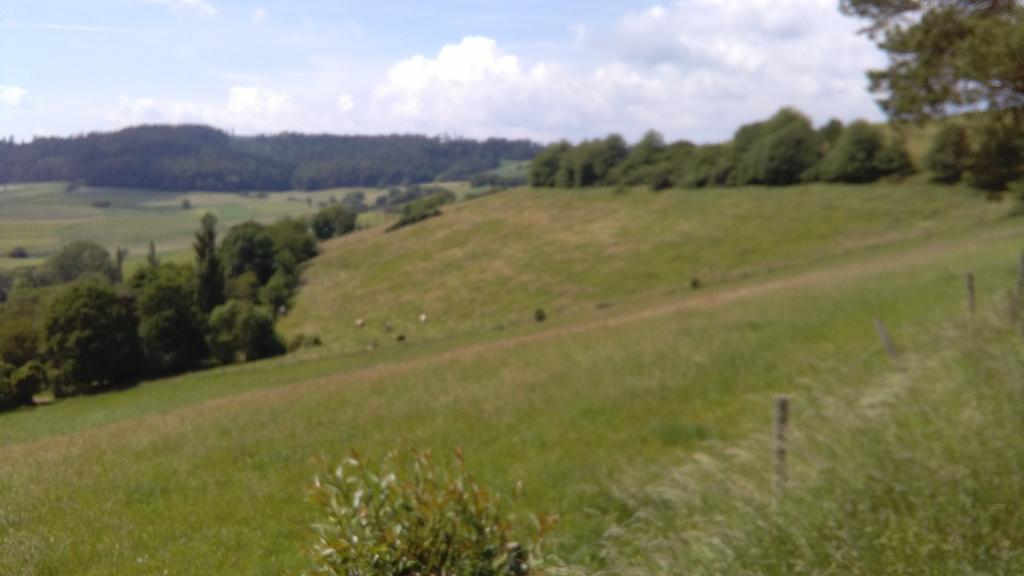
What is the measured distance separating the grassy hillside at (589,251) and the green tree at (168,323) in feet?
74.8

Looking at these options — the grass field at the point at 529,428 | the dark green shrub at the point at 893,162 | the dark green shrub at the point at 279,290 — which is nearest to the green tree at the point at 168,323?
the grass field at the point at 529,428

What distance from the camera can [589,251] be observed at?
66.6 meters

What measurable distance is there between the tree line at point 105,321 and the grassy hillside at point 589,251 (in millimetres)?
19043

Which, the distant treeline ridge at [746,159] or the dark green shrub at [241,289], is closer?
the dark green shrub at [241,289]

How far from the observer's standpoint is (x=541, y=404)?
13.2m

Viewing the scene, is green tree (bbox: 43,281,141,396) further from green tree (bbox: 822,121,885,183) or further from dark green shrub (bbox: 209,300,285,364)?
green tree (bbox: 822,121,885,183)

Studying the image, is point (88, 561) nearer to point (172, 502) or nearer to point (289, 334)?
point (172, 502)

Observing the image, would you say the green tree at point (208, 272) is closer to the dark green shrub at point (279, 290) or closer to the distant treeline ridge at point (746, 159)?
the dark green shrub at point (279, 290)

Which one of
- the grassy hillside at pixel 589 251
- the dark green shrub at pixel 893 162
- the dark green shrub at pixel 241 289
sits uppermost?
the dark green shrub at pixel 893 162

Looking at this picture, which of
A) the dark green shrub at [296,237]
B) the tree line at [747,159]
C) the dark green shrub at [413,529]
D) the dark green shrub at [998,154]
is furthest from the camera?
the tree line at [747,159]

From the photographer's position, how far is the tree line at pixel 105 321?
7.71 meters

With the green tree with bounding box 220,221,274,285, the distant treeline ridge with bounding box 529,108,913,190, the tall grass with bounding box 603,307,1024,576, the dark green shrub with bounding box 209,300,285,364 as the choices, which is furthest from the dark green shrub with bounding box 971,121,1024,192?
the distant treeline ridge with bounding box 529,108,913,190

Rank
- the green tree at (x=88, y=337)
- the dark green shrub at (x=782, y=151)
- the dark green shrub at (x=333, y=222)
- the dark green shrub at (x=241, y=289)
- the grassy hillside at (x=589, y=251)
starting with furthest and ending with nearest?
the dark green shrub at (x=782, y=151), the dark green shrub at (x=333, y=222), the grassy hillside at (x=589, y=251), the dark green shrub at (x=241, y=289), the green tree at (x=88, y=337)

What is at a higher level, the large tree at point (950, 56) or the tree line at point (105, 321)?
the large tree at point (950, 56)
